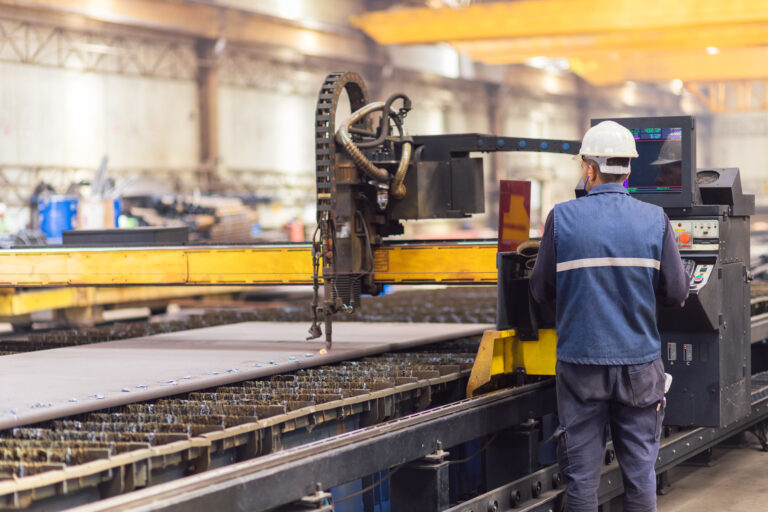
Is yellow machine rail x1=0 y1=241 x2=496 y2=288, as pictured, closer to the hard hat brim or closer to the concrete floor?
the hard hat brim

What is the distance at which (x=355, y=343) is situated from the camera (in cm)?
591

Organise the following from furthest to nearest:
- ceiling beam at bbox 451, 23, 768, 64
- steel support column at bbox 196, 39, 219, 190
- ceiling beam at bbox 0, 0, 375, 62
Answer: ceiling beam at bbox 451, 23, 768, 64
steel support column at bbox 196, 39, 219, 190
ceiling beam at bbox 0, 0, 375, 62

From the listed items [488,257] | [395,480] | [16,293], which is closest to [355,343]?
[488,257]

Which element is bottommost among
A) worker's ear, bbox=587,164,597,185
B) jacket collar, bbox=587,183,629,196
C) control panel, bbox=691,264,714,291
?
Result: control panel, bbox=691,264,714,291

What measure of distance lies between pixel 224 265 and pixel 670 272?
300 centimetres

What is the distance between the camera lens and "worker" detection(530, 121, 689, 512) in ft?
12.5

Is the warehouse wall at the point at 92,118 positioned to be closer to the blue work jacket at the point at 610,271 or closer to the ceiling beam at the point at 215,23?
the ceiling beam at the point at 215,23

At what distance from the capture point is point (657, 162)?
4941 mm

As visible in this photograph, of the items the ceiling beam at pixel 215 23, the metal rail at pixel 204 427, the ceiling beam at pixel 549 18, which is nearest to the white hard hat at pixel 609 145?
the metal rail at pixel 204 427

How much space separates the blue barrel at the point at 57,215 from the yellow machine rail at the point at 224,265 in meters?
6.07

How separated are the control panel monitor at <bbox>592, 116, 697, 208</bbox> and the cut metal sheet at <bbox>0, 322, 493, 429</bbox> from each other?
65.9 inches

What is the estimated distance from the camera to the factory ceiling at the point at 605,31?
23266mm

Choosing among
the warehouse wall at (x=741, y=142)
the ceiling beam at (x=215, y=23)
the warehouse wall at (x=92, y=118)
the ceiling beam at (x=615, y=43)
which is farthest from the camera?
the warehouse wall at (x=741, y=142)

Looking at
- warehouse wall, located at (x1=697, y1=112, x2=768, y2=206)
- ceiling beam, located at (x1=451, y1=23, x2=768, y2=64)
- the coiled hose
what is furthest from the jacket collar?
warehouse wall, located at (x1=697, y1=112, x2=768, y2=206)
